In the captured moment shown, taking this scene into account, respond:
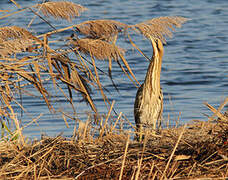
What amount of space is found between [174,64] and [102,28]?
668 cm

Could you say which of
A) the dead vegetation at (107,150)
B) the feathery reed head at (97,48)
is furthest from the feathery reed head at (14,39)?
the feathery reed head at (97,48)

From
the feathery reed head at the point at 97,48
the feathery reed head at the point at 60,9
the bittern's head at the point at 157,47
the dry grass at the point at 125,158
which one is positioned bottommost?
the dry grass at the point at 125,158

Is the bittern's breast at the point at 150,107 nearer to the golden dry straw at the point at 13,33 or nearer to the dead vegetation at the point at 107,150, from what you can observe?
the dead vegetation at the point at 107,150

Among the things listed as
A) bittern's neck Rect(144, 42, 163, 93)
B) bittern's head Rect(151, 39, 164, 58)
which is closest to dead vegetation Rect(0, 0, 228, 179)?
bittern's head Rect(151, 39, 164, 58)

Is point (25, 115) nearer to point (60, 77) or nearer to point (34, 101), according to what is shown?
point (34, 101)

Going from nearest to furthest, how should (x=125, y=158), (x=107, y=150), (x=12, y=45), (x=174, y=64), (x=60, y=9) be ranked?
(x=125, y=158)
(x=107, y=150)
(x=12, y=45)
(x=60, y=9)
(x=174, y=64)

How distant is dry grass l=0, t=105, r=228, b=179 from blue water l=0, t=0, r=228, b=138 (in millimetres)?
858

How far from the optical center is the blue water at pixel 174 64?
7.57 meters

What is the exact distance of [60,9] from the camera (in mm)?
4430

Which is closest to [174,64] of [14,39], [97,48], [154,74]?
[154,74]

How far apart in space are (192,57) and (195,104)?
3765 mm

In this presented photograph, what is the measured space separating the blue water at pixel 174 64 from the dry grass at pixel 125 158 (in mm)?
858

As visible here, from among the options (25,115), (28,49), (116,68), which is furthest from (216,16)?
(28,49)

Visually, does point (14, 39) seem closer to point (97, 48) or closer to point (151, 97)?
point (97, 48)
